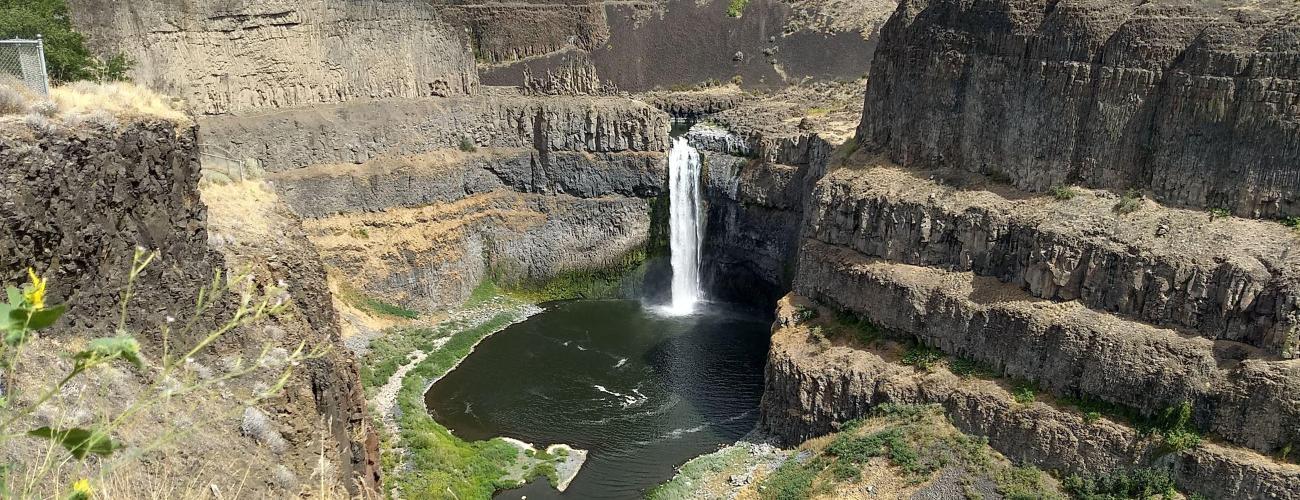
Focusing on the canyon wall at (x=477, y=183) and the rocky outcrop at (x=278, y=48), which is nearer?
the rocky outcrop at (x=278, y=48)

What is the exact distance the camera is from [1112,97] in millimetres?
29922

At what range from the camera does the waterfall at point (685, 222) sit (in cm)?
5097

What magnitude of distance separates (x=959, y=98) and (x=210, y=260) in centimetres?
2566

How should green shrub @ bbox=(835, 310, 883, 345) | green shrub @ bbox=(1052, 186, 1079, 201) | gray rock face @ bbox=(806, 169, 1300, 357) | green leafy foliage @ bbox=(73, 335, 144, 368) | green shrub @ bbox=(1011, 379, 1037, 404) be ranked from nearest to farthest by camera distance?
green leafy foliage @ bbox=(73, 335, 144, 368) → gray rock face @ bbox=(806, 169, 1300, 357) → green shrub @ bbox=(1011, 379, 1037, 404) → green shrub @ bbox=(1052, 186, 1079, 201) → green shrub @ bbox=(835, 310, 883, 345)

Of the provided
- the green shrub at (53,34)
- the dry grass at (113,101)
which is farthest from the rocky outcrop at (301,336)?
the green shrub at (53,34)

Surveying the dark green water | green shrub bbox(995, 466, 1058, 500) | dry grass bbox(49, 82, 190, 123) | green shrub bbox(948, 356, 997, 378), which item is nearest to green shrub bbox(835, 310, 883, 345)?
green shrub bbox(948, 356, 997, 378)

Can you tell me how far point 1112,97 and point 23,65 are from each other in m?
28.2

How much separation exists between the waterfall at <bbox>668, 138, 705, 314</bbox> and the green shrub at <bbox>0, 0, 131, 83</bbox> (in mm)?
26059

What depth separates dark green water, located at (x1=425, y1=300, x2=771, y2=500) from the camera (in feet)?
110

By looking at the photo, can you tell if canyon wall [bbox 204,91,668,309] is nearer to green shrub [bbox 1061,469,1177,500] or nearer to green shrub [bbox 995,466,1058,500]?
green shrub [bbox 995,466,1058,500]

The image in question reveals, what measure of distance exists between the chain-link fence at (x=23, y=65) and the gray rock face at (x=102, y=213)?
7.49ft

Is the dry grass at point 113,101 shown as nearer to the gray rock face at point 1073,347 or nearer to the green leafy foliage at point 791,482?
the green leafy foliage at point 791,482

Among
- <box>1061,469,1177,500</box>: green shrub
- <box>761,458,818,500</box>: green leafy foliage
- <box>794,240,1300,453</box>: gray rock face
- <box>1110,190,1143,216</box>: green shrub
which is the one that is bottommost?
<box>761,458,818,500</box>: green leafy foliage

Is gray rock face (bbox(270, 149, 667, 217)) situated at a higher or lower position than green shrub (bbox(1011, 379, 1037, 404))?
higher
